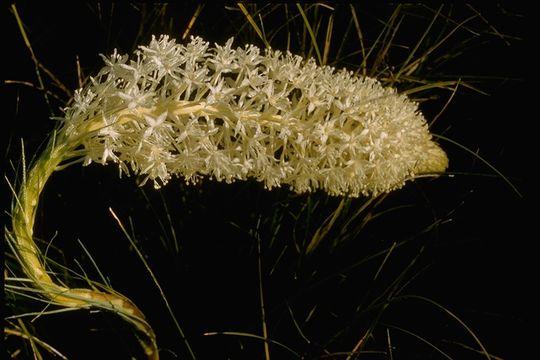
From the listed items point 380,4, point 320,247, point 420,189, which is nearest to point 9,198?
point 320,247

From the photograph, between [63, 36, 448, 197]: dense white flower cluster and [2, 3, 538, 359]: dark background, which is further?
[2, 3, 538, 359]: dark background

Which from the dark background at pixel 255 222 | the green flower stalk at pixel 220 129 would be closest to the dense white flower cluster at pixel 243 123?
the green flower stalk at pixel 220 129

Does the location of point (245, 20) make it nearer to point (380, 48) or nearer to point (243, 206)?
point (380, 48)

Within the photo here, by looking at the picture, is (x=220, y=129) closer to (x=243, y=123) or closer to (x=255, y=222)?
(x=243, y=123)

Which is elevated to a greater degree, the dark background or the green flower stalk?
the green flower stalk

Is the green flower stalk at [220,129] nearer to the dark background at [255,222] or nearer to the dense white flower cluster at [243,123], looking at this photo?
the dense white flower cluster at [243,123]

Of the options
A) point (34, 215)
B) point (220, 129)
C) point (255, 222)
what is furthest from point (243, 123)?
point (255, 222)

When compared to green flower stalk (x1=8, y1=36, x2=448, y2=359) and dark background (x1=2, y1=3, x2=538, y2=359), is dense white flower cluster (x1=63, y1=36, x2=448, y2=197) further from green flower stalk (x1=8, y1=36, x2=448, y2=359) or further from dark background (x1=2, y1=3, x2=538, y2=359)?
dark background (x1=2, y1=3, x2=538, y2=359)

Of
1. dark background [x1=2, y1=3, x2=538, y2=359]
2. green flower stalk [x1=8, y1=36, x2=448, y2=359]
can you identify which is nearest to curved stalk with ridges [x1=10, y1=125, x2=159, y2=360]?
green flower stalk [x1=8, y1=36, x2=448, y2=359]
